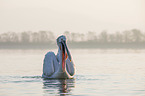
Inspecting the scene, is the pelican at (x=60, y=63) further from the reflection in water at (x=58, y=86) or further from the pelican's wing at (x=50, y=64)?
the reflection in water at (x=58, y=86)

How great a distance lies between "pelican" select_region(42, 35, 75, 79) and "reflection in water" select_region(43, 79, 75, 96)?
0.37 meters

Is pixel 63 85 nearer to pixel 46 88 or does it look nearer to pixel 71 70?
pixel 46 88

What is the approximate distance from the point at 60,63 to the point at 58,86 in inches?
74.4

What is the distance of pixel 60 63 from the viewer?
1970cm

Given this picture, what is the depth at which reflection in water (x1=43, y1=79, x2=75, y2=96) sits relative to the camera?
16.3 m

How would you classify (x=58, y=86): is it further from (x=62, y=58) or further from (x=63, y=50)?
(x=63, y=50)

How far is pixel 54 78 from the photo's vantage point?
2034 centimetres

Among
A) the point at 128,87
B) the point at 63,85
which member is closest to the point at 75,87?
the point at 63,85

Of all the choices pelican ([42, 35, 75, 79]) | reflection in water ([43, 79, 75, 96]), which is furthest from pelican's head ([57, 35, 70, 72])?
reflection in water ([43, 79, 75, 96])

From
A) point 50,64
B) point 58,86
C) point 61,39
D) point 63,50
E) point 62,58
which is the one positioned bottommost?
point 58,86

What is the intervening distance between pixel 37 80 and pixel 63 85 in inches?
99.8

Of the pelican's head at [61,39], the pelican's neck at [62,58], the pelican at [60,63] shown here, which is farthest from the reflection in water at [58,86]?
the pelican's head at [61,39]

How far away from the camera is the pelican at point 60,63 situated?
19.7 metres

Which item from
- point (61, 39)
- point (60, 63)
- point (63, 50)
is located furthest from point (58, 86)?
point (61, 39)
